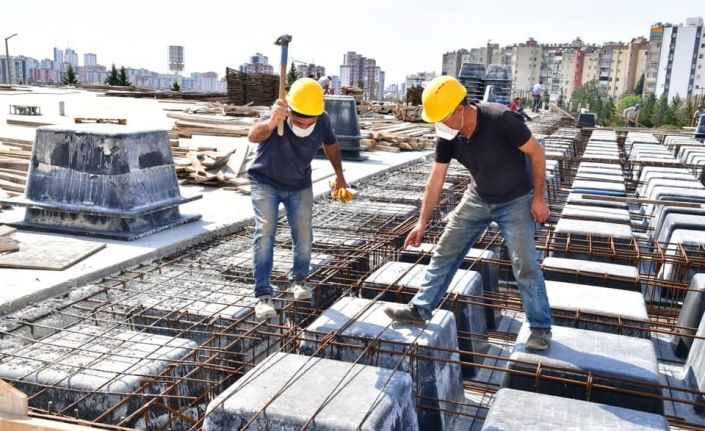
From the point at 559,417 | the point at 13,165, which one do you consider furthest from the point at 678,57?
the point at 559,417

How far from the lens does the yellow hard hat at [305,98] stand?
4.18 metres

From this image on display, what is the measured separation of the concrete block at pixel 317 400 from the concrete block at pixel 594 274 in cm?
275

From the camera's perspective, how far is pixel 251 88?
26.0 meters

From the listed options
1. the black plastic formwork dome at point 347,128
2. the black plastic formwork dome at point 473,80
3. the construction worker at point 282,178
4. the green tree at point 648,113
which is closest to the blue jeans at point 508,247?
the construction worker at point 282,178

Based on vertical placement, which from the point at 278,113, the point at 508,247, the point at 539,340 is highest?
the point at 278,113

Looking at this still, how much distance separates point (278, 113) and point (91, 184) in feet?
9.79

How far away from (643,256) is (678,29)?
11622cm

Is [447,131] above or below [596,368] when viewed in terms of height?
above

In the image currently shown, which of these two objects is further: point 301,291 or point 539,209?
point 301,291

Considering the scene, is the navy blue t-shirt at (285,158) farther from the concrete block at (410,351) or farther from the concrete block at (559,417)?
the concrete block at (559,417)

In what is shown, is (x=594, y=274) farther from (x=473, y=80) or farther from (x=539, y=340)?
(x=473, y=80)

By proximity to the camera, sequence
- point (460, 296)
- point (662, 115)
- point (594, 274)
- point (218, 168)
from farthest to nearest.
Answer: point (662, 115), point (218, 168), point (594, 274), point (460, 296)

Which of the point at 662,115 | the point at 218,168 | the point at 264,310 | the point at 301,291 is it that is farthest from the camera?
the point at 662,115

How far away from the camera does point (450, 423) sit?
12.6 ft
